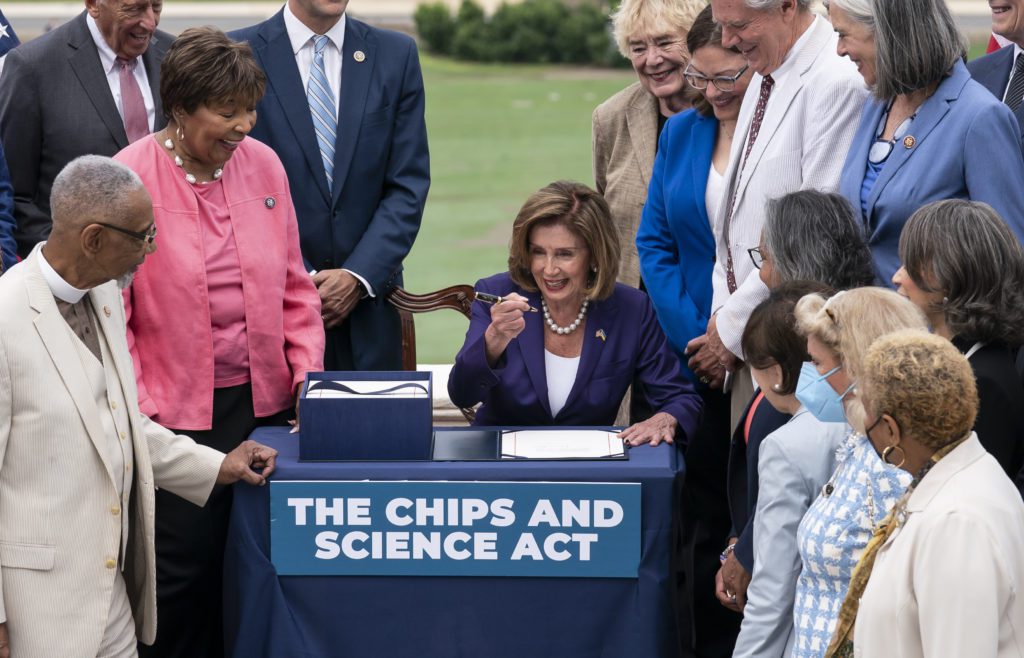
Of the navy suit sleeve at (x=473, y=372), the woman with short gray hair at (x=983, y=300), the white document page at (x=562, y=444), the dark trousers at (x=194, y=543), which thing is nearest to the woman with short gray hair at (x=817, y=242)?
the woman with short gray hair at (x=983, y=300)

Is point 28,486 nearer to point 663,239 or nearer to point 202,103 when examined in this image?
point 202,103

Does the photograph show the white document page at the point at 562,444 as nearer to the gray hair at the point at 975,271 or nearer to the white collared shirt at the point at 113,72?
the gray hair at the point at 975,271

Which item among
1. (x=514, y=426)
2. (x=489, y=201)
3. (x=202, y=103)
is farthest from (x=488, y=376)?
(x=489, y=201)

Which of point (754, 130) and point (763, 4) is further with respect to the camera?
point (754, 130)

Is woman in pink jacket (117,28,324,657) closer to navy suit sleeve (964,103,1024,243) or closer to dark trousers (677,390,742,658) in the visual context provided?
dark trousers (677,390,742,658)

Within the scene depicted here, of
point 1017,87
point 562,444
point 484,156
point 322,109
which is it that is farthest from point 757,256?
point 484,156

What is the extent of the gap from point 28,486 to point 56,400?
0.68 feet

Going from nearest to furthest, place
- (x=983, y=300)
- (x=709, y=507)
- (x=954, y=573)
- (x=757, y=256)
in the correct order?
(x=954, y=573), (x=983, y=300), (x=757, y=256), (x=709, y=507)

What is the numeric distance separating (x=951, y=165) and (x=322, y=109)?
6.84ft

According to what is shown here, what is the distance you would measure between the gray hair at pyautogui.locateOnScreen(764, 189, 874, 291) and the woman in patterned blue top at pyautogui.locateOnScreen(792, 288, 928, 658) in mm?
507

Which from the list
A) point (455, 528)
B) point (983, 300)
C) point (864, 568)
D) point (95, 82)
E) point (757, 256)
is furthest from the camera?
point (95, 82)

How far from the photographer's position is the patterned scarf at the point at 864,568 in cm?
248

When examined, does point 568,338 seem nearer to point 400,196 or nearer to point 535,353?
point 535,353

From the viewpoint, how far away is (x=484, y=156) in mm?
16281
